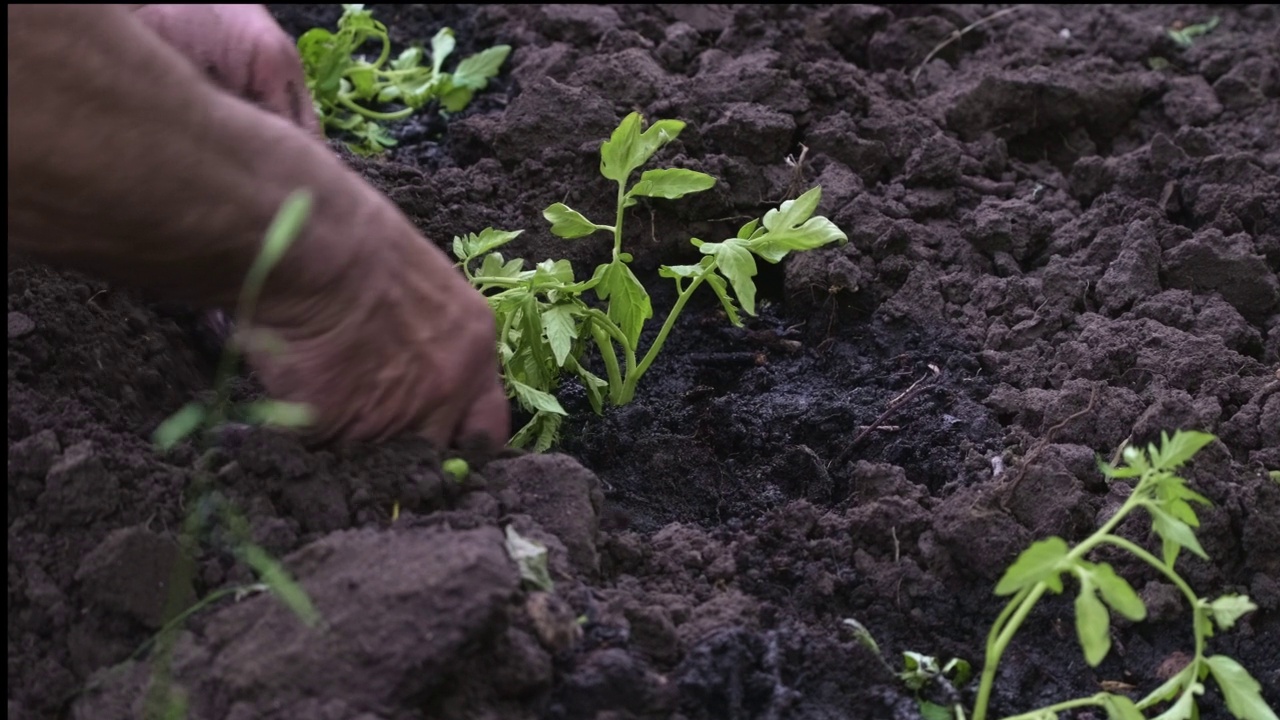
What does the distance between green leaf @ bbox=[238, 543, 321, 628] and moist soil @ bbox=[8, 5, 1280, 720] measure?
0.02m

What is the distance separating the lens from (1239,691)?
1.81 metres

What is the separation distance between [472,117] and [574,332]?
112 centimetres

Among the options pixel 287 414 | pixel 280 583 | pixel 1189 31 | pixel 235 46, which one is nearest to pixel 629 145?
pixel 235 46

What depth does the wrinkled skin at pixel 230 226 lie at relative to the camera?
164cm

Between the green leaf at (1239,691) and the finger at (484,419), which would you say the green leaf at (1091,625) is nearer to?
the green leaf at (1239,691)

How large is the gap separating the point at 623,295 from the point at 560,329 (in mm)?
147

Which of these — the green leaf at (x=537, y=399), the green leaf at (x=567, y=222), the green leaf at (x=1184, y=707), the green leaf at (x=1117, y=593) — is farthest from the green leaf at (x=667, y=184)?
the green leaf at (x=1184, y=707)

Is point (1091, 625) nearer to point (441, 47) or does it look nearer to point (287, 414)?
point (287, 414)

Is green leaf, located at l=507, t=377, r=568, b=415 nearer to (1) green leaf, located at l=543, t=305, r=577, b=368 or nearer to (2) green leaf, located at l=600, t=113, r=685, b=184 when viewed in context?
(1) green leaf, located at l=543, t=305, r=577, b=368

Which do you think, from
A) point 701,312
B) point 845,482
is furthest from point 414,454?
point 701,312

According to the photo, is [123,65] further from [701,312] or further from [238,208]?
[701,312]

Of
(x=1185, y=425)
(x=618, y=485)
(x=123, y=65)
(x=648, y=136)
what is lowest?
(x=618, y=485)

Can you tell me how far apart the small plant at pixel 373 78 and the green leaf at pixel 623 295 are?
108 cm

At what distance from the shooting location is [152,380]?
88.5 inches
